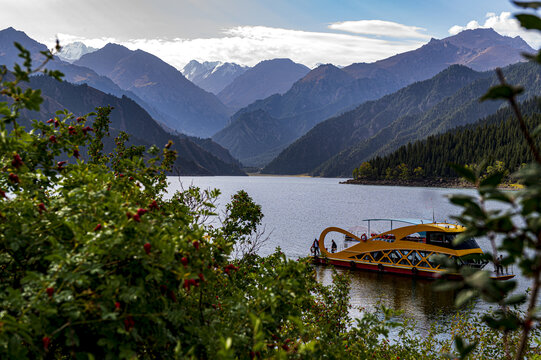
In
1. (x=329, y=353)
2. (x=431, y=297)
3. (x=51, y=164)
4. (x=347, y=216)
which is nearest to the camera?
(x=329, y=353)

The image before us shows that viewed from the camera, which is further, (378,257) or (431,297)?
(378,257)

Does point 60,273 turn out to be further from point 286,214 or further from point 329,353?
point 286,214

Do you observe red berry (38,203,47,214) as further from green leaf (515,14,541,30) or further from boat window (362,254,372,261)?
boat window (362,254,372,261)

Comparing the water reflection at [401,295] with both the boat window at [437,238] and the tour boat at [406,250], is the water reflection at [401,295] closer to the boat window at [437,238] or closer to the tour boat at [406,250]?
the tour boat at [406,250]

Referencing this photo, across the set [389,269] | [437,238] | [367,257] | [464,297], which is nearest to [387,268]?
[389,269]

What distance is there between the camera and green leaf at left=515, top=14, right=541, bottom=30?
6.37 feet

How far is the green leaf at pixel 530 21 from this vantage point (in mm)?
1940

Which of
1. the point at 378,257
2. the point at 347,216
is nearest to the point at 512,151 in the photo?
the point at 347,216

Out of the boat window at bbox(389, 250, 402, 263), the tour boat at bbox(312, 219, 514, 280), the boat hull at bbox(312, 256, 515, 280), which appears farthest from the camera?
the boat window at bbox(389, 250, 402, 263)

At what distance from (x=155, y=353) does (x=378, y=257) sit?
1491 inches

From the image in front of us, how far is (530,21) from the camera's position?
6.44 ft

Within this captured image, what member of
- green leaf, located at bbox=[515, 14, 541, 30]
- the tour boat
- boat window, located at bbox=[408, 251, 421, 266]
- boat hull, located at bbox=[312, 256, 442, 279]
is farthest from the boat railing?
boat window, located at bbox=[408, 251, 421, 266]

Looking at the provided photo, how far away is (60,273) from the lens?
10.2 feet

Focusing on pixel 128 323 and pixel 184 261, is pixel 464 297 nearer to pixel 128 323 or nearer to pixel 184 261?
pixel 184 261
